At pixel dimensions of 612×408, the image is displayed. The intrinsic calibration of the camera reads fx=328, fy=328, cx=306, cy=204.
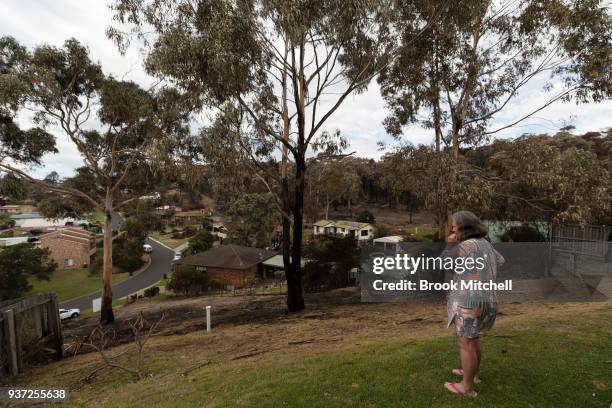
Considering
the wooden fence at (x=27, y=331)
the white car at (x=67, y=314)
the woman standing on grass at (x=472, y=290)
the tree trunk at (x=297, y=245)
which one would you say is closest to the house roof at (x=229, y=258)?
the white car at (x=67, y=314)

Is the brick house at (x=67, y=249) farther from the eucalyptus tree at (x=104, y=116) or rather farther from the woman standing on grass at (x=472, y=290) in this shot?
the woman standing on grass at (x=472, y=290)

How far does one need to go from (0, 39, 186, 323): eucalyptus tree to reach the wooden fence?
5210mm

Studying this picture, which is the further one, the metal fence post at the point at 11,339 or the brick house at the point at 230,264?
the brick house at the point at 230,264

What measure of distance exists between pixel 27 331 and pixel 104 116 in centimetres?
939

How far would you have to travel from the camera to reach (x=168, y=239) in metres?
52.7

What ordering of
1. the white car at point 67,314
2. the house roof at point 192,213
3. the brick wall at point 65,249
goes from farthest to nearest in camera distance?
the house roof at point 192,213 → the brick wall at point 65,249 → the white car at point 67,314

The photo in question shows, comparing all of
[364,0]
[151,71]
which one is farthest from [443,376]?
[151,71]

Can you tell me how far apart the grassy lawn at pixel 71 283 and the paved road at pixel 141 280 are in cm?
118

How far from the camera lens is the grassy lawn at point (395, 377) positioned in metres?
3.54

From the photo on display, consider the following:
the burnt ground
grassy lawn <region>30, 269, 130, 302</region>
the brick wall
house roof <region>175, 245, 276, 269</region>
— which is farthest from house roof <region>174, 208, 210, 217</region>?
the burnt ground

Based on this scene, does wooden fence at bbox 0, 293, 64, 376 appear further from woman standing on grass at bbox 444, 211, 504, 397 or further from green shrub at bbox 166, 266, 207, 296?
green shrub at bbox 166, 266, 207, 296

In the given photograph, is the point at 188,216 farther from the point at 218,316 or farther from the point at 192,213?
the point at 218,316

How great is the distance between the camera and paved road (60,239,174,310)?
23131mm

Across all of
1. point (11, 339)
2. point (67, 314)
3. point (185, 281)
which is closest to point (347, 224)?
point (185, 281)
